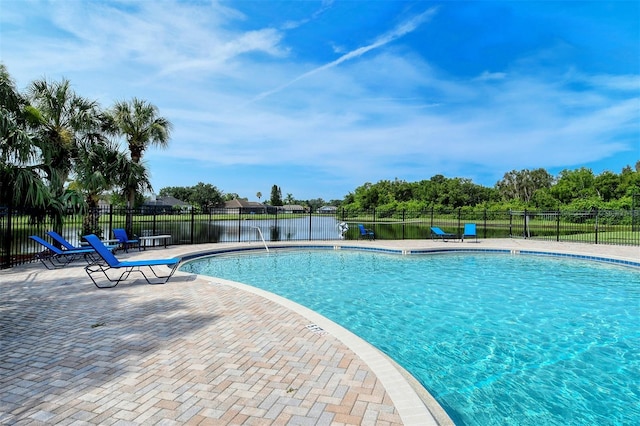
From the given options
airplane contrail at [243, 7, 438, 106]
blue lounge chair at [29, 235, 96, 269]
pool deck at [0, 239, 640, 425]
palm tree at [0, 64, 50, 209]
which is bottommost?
pool deck at [0, 239, 640, 425]

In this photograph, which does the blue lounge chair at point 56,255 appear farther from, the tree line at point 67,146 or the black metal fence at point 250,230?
the tree line at point 67,146

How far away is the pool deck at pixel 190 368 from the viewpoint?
254cm

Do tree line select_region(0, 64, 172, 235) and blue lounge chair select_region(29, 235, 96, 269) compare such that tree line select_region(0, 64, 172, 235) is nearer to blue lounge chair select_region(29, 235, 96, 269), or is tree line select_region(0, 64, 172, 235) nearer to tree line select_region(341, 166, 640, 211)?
blue lounge chair select_region(29, 235, 96, 269)

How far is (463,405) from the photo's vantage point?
3.34 m

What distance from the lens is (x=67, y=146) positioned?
1227cm

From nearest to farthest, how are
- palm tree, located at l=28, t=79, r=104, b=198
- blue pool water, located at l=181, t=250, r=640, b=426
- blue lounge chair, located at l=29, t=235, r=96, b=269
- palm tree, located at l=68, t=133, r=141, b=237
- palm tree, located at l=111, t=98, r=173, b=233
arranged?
blue pool water, located at l=181, t=250, r=640, b=426
blue lounge chair, located at l=29, t=235, r=96, b=269
palm tree, located at l=28, t=79, r=104, b=198
palm tree, located at l=68, t=133, r=141, b=237
palm tree, located at l=111, t=98, r=173, b=233

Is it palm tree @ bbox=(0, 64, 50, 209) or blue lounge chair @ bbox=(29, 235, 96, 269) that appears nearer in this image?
blue lounge chair @ bbox=(29, 235, 96, 269)

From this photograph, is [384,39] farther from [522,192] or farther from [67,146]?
[522,192]

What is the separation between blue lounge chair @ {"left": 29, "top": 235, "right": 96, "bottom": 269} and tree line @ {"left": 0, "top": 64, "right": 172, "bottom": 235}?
1.45 metres

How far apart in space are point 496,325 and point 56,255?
10145 millimetres

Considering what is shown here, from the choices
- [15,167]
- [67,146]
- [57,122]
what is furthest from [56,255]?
[57,122]

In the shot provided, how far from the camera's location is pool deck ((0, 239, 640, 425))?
8.34 ft

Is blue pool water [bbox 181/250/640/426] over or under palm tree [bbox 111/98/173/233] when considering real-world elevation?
under

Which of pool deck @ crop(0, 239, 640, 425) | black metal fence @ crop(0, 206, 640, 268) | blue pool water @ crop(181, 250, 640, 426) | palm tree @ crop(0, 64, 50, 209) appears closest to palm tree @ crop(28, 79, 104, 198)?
palm tree @ crop(0, 64, 50, 209)
